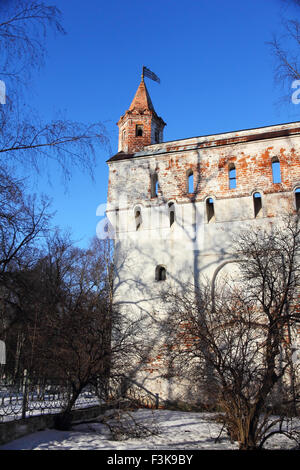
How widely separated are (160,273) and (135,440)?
7.62 meters

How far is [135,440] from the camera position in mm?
9344

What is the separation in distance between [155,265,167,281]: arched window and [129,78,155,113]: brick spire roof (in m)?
7.67

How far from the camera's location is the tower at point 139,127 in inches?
734

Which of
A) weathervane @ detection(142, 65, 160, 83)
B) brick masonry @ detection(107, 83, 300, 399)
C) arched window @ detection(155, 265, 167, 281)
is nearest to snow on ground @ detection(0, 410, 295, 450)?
brick masonry @ detection(107, 83, 300, 399)

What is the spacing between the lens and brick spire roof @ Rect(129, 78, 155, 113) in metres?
19.5

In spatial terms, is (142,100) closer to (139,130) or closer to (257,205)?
(139,130)

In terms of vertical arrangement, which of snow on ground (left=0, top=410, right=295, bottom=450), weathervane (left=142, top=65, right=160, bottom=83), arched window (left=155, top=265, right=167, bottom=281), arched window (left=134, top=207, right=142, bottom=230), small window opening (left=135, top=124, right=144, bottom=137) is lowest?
snow on ground (left=0, top=410, right=295, bottom=450)

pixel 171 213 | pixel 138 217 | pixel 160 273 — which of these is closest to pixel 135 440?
pixel 160 273

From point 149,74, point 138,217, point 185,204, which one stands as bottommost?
point 138,217

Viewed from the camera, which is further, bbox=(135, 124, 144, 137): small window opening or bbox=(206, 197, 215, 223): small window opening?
bbox=(135, 124, 144, 137): small window opening

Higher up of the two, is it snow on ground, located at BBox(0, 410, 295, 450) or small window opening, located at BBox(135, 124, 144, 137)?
small window opening, located at BBox(135, 124, 144, 137)

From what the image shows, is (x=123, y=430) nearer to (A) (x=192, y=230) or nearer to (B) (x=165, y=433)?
(B) (x=165, y=433)

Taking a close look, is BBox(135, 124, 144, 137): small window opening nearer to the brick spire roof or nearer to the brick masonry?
the brick spire roof

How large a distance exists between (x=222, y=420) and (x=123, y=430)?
2.36 m
